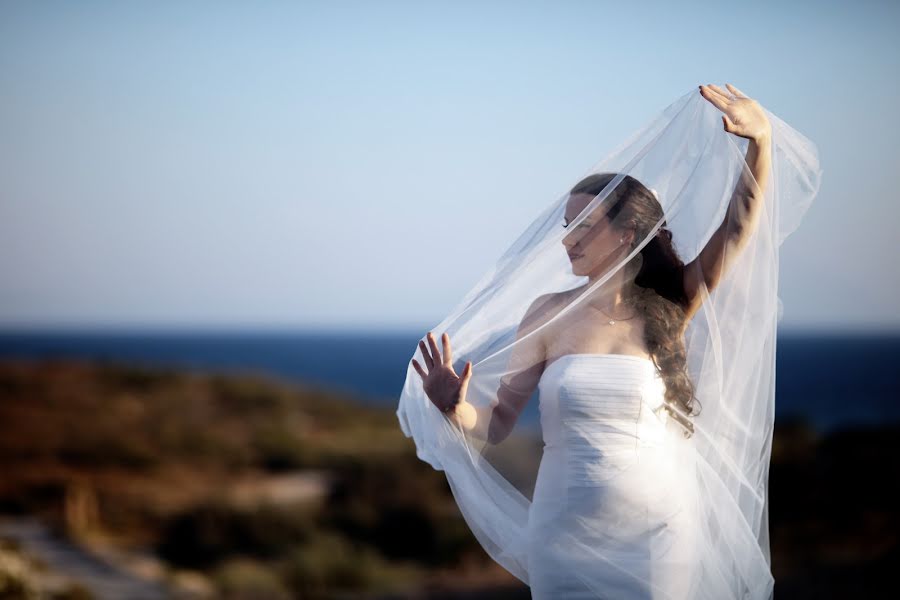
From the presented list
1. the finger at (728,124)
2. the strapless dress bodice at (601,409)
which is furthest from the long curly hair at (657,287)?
the finger at (728,124)

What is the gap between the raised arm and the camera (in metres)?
2.80

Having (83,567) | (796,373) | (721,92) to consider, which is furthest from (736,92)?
(796,373)

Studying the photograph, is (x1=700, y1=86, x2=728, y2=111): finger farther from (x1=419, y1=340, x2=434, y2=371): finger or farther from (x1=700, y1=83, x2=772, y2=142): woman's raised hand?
(x1=419, y1=340, x2=434, y2=371): finger

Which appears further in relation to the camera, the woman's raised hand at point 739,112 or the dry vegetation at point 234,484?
the dry vegetation at point 234,484

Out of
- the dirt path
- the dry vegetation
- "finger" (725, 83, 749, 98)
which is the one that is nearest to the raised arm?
"finger" (725, 83, 749, 98)

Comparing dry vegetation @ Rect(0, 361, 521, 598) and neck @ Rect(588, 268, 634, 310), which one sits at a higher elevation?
neck @ Rect(588, 268, 634, 310)

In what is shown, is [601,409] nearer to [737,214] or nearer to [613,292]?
[613,292]

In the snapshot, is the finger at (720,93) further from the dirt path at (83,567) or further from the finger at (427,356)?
the dirt path at (83,567)

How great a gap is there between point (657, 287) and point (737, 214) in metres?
0.36

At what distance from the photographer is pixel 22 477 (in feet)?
60.1

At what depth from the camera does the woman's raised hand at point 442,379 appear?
2.92 m

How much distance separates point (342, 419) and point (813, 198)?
2767cm

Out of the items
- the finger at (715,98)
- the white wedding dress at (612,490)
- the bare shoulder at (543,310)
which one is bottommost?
the white wedding dress at (612,490)

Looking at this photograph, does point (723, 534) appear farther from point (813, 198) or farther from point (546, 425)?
point (813, 198)
